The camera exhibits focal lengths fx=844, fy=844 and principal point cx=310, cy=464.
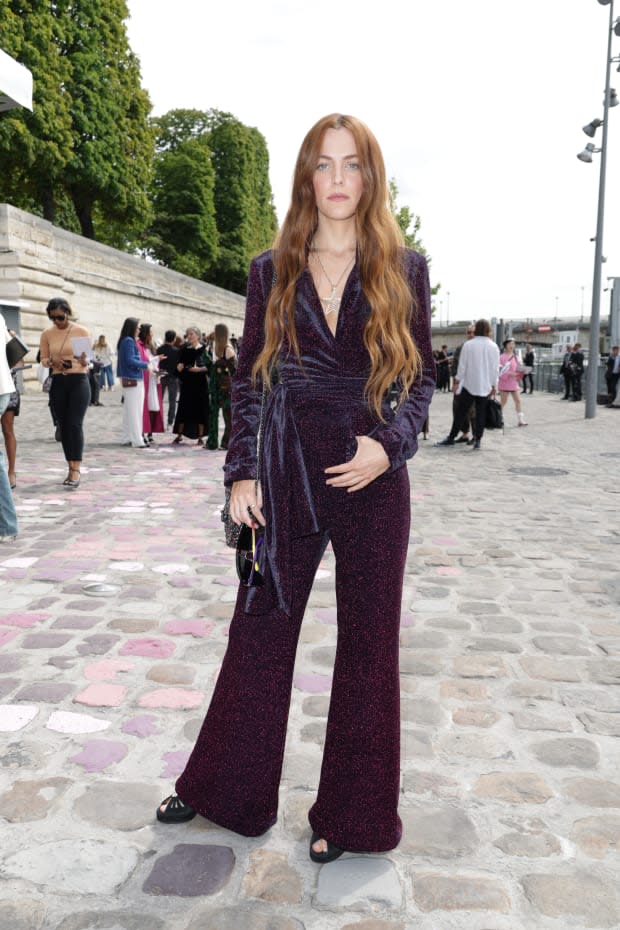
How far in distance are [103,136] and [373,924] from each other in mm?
35769

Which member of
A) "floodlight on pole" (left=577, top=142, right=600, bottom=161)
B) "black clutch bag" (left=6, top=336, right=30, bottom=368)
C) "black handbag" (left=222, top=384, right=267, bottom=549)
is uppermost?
"floodlight on pole" (left=577, top=142, right=600, bottom=161)

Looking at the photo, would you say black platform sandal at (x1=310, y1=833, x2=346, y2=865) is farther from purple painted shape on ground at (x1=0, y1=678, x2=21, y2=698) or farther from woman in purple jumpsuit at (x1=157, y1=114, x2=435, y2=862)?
purple painted shape on ground at (x1=0, y1=678, x2=21, y2=698)

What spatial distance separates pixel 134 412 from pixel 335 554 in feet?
36.3

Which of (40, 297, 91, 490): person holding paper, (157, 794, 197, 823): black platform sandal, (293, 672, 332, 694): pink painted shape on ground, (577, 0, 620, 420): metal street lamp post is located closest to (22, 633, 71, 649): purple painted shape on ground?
(293, 672, 332, 694): pink painted shape on ground

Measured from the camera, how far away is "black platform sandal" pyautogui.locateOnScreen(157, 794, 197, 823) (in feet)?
8.60

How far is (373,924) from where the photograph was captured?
2139 mm

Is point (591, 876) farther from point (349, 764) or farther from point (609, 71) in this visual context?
point (609, 71)

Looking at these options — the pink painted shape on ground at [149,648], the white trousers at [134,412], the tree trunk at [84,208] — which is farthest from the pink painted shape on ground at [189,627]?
the tree trunk at [84,208]

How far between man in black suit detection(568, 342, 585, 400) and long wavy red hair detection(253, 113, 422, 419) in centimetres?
2665

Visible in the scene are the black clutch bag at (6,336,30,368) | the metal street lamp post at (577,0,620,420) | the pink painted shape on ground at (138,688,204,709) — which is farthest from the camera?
the metal street lamp post at (577,0,620,420)

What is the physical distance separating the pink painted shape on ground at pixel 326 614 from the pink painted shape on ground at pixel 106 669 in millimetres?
1190

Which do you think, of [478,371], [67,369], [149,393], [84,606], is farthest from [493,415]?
[84,606]

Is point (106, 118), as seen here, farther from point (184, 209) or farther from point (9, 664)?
point (9, 664)

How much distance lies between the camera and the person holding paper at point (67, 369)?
8.73 m
